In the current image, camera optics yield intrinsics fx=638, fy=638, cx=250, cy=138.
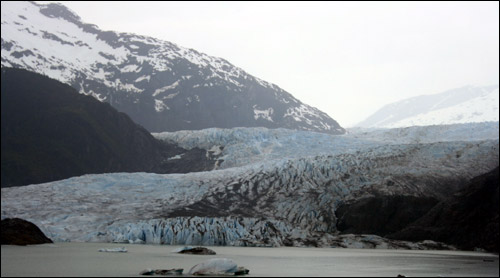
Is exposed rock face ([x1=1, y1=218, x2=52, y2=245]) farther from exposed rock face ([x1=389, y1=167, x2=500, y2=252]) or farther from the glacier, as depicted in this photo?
exposed rock face ([x1=389, y1=167, x2=500, y2=252])

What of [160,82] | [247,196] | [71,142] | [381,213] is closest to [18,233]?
[247,196]

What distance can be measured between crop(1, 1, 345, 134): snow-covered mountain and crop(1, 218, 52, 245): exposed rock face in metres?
105

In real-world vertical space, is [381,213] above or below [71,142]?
below

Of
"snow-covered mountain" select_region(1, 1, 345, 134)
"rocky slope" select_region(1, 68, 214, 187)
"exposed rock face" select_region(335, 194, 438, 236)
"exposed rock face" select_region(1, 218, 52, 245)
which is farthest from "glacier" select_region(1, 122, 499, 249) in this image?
"snow-covered mountain" select_region(1, 1, 345, 134)

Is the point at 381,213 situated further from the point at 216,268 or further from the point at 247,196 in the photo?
the point at 216,268

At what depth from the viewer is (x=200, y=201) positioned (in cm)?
5394

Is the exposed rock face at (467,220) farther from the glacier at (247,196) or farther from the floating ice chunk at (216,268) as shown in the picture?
the floating ice chunk at (216,268)

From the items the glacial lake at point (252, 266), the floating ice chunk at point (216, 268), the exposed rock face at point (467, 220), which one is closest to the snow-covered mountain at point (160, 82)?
the exposed rock face at point (467, 220)

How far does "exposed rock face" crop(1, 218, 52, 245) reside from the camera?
35875 mm

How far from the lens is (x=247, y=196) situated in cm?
5703

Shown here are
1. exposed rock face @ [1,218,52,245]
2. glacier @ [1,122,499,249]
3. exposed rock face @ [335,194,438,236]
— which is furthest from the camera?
exposed rock face @ [335,194,438,236]

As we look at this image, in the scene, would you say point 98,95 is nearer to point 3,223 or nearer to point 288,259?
point 3,223

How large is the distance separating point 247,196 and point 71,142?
36.2 meters

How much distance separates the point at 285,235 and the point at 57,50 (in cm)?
13731
